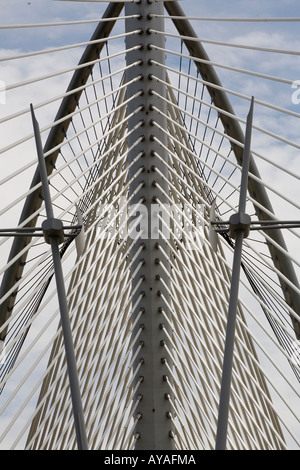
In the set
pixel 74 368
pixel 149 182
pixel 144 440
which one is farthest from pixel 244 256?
pixel 74 368

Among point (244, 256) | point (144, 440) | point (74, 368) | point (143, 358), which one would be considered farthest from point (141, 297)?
point (74, 368)

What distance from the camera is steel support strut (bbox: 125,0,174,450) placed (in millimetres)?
11445

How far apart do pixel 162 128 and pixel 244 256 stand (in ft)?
8.53

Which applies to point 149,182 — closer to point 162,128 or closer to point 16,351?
point 162,128

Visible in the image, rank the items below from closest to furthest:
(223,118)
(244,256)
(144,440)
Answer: (144,440) → (244,256) → (223,118)

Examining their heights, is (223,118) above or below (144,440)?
above

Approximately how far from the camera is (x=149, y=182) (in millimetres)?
11766

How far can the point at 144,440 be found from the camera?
1140 centimetres

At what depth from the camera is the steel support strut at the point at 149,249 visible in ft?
37.6

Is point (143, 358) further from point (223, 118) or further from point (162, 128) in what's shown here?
point (223, 118)

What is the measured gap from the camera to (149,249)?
11.8 meters
